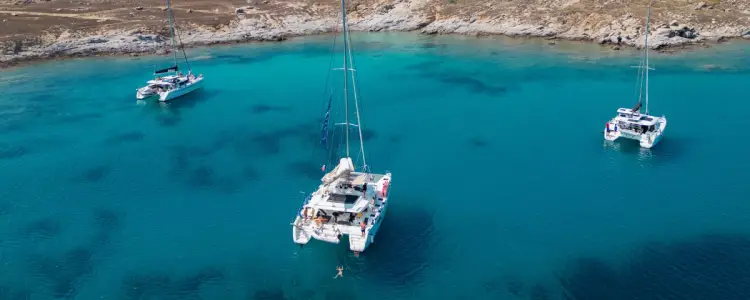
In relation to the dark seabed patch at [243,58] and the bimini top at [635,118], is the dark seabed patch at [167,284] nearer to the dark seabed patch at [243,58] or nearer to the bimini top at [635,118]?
the bimini top at [635,118]

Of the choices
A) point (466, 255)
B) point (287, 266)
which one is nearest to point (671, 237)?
point (466, 255)

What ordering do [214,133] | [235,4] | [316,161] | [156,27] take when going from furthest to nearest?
[235,4]
[156,27]
[214,133]
[316,161]

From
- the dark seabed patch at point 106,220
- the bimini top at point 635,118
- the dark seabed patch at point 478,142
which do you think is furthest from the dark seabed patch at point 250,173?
the bimini top at point 635,118

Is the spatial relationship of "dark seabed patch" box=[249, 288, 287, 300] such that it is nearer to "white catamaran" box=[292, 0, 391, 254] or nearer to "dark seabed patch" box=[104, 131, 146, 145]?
"white catamaran" box=[292, 0, 391, 254]

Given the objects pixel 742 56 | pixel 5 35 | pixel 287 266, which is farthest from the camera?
pixel 5 35

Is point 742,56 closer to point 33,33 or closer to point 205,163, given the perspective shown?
point 205,163

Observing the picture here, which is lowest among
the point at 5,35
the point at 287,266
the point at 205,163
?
the point at 287,266

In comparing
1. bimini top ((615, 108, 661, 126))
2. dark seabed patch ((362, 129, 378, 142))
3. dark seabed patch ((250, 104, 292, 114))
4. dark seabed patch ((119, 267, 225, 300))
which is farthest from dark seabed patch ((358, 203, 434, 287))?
dark seabed patch ((250, 104, 292, 114))
